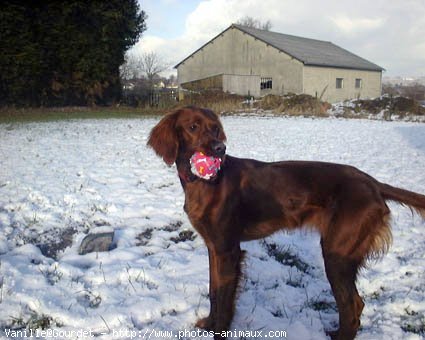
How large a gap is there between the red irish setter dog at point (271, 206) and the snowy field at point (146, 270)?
0.23m

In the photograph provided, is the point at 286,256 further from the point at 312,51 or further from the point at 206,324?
the point at 312,51

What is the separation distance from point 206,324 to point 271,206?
3.01 feet

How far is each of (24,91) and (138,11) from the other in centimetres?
865

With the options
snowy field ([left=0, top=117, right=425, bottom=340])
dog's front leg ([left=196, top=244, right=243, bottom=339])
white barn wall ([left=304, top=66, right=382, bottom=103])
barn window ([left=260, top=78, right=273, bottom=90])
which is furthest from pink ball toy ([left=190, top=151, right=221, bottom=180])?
barn window ([left=260, top=78, right=273, bottom=90])

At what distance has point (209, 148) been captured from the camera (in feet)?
8.38

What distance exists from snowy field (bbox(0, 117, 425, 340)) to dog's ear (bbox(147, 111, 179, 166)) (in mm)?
964

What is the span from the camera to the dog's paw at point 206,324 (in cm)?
259

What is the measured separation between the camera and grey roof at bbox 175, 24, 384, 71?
3138 centimetres

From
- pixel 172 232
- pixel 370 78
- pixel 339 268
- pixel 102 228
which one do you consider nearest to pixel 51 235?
pixel 102 228

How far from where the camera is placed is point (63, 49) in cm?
2141

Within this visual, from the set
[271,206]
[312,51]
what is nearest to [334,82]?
[312,51]

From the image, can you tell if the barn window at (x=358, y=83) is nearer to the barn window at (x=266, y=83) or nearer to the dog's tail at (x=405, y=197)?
the barn window at (x=266, y=83)

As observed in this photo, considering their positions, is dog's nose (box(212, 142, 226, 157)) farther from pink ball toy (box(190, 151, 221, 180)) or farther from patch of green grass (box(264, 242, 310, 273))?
patch of green grass (box(264, 242, 310, 273))

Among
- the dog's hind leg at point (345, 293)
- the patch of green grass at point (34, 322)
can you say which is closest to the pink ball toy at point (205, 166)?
the dog's hind leg at point (345, 293)
